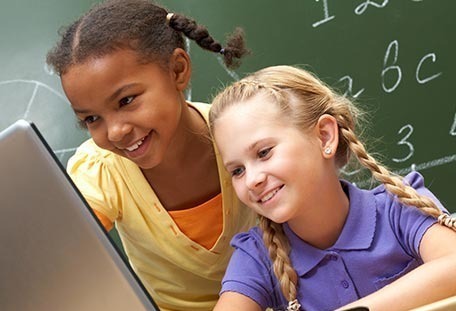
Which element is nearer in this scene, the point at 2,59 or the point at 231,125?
the point at 231,125

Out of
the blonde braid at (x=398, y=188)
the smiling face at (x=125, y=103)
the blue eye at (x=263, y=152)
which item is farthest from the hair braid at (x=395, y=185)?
the smiling face at (x=125, y=103)

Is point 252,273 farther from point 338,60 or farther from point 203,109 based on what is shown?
point 338,60

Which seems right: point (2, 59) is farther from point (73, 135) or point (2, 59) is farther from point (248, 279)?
point (248, 279)

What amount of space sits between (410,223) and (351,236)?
71 mm

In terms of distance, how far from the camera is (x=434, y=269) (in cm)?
73

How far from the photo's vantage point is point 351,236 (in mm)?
877

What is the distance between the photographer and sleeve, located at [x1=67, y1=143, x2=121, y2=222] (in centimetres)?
110

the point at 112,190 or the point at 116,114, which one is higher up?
the point at 116,114

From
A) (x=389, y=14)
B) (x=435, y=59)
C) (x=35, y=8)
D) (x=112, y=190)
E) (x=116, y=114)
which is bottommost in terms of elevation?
(x=435, y=59)

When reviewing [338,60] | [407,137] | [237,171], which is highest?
[237,171]

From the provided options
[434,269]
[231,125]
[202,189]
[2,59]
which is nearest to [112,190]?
[202,189]

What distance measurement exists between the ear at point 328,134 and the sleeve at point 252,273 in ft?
0.45

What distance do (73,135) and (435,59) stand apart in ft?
2.71

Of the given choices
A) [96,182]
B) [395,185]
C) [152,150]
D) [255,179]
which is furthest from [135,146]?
[395,185]
